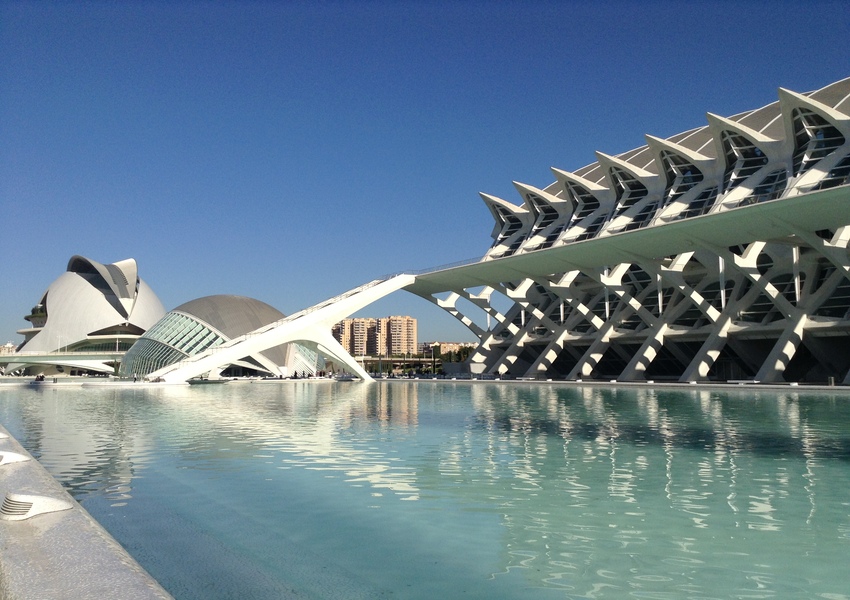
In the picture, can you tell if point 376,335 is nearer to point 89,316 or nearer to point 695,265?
point 89,316

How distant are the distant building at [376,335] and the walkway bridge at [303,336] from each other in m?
96.7

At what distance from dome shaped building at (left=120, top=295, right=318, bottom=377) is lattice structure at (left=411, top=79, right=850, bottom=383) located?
11.1 metres

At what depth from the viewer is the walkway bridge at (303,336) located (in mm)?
36062

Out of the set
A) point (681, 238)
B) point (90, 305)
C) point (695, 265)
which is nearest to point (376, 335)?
point (90, 305)

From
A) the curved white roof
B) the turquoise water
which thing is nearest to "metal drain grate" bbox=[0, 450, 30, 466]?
the turquoise water

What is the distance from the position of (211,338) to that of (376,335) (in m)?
102

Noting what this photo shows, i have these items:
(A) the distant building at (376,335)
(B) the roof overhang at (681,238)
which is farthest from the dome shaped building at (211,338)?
(A) the distant building at (376,335)

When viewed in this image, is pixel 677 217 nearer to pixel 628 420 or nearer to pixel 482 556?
pixel 628 420

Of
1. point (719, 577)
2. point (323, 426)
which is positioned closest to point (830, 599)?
point (719, 577)

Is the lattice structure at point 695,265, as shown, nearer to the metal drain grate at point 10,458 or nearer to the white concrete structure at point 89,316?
the metal drain grate at point 10,458

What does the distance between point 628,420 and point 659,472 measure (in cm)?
697

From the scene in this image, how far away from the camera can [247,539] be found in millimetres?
5441

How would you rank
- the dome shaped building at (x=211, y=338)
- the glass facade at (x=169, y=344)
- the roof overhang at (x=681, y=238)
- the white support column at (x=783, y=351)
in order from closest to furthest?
the roof overhang at (x=681, y=238)
the white support column at (x=783, y=351)
the glass facade at (x=169, y=344)
the dome shaped building at (x=211, y=338)

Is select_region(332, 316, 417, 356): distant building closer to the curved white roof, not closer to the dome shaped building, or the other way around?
the curved white roof
